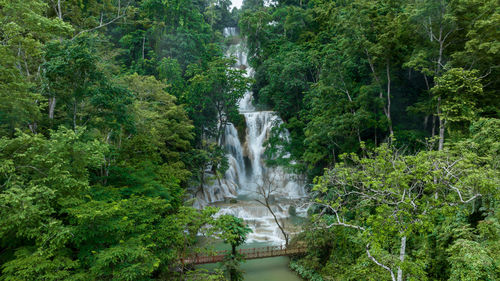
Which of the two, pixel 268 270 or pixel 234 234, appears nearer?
pixel 234 234

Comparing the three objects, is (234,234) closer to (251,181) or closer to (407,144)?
(407,144)

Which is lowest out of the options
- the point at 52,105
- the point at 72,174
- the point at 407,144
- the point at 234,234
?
the point at 234,234

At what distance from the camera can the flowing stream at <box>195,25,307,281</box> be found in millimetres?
15641

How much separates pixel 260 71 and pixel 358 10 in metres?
13.8

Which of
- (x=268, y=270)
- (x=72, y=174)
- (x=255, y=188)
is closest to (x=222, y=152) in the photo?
(x=255, y=188)

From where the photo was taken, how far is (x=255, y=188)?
24078 millimetres

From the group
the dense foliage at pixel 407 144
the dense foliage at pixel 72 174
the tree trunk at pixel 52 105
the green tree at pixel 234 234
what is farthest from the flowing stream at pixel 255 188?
the tree trunk at pixel 52 105

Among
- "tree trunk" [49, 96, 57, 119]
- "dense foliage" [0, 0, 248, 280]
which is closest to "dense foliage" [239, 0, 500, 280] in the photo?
"dense foliage" [0, 0, 248, 280]

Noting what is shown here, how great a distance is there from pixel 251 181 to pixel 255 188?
1.11 meters

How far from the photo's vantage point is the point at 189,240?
899 cm

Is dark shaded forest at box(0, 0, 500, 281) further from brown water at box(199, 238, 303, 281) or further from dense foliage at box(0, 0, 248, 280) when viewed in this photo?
brown water at box(199, 238, 303, 281)

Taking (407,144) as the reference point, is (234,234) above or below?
below

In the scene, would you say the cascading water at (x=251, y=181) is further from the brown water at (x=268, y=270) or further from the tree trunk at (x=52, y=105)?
the tree trunk at (x=52, y=105)

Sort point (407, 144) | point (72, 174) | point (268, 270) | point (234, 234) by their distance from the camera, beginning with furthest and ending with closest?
point (407, 144) < point (268, 270) < point (234, 234) < point (72, 174)
